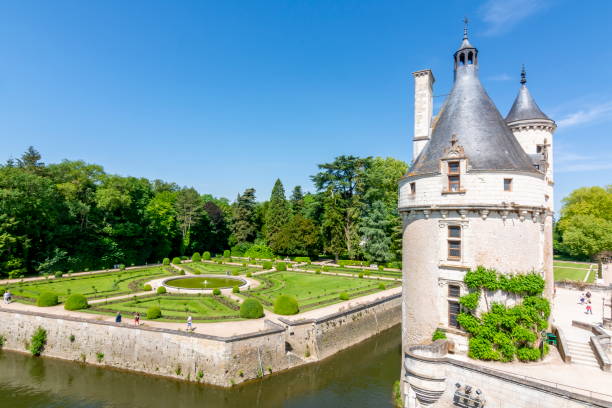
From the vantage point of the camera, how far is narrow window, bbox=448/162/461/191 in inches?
517

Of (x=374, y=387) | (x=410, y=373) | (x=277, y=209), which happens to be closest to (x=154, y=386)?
(x=374, y=387)

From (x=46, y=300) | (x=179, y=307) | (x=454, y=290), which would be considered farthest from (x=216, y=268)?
(x=454, y=290)

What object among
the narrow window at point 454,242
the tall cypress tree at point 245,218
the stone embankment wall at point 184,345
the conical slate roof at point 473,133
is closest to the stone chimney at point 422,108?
the conical slate roof at point 473,133

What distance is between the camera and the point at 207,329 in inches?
790

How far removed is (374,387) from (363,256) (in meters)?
31.5

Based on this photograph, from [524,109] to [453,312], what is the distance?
11051mm

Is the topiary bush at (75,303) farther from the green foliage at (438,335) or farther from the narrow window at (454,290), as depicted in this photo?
the narrow window at (454,290)

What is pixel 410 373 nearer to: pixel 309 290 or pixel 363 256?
pixel 309 290

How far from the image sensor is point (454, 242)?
526 inches

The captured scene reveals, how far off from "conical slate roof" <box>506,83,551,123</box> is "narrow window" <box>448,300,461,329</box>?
1005 centimetres

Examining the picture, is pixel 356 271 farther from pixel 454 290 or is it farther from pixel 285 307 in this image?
pixel 454 290

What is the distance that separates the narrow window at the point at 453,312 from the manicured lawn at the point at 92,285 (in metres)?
26.2

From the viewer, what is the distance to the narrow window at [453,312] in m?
13.3

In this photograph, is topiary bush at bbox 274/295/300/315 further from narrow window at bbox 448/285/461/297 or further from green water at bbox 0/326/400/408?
narrow window at bbox 448/285/461/297
